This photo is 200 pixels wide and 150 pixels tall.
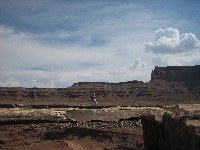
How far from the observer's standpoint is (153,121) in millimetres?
4508

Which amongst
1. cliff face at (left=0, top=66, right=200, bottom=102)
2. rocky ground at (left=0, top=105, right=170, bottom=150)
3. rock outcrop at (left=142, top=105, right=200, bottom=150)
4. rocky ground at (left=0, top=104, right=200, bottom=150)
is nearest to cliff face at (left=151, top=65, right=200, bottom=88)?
cliff face at (left=0, top=66, right=200, bottom=102)

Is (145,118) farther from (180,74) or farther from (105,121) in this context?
(180,74)

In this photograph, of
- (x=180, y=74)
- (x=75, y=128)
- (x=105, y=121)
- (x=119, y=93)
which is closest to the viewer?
(x=105, y=121)

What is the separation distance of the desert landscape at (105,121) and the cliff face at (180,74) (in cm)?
43

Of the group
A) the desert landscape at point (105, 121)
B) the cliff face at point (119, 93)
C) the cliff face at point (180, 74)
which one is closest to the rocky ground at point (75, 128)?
the desert landscape at point (105, 121)

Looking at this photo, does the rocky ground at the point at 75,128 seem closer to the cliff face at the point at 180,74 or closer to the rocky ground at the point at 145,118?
the rocky ground at the point at 145,118

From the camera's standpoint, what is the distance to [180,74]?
9588cm

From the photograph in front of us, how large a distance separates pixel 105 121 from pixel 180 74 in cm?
9547

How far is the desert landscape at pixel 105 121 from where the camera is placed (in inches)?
146

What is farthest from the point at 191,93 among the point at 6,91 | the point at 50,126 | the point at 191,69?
the point at 50,126

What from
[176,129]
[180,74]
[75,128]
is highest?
[180,74]

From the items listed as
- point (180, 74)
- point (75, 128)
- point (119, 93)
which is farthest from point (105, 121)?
point (180, 74)

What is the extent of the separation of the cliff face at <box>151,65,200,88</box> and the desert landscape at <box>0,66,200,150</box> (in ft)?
1.42

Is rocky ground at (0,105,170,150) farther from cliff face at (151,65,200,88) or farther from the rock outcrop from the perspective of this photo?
cliff face at (151,65,200,88)
